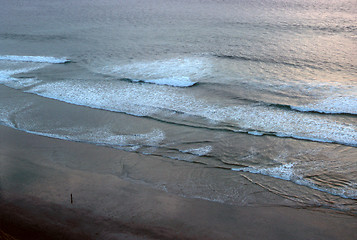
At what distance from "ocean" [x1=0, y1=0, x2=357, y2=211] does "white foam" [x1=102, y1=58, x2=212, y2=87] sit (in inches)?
1.2

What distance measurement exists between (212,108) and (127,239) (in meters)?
4.00

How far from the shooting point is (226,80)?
8.57 meters

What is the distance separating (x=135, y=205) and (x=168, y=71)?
581 centimetres

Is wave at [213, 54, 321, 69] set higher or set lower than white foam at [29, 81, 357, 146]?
higher

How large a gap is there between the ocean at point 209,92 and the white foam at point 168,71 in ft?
0.10

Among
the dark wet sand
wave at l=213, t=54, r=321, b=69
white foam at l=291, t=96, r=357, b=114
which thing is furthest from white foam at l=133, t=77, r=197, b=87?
the dark wet sand

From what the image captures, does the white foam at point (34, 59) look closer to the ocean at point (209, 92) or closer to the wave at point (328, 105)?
the ocean at point (209, 92)

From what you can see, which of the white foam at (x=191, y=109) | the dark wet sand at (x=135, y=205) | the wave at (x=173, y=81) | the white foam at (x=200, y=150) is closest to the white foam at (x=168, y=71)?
the wave at (x=173, y=81)

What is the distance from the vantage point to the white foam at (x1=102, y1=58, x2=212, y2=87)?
8578 millimetres

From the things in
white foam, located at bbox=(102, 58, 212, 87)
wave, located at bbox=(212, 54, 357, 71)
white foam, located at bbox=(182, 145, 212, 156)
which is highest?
wave, located at bbox=(212, 54, 357, 71)

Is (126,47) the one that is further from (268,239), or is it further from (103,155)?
(268,239)

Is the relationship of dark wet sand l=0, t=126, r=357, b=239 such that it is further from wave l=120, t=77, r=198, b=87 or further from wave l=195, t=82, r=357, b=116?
wave l=120, t=77, r=198, b=87

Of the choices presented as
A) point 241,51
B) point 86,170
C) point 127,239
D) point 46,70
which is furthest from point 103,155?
point 241,51

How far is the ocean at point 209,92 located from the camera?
5070 mm
